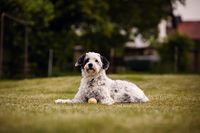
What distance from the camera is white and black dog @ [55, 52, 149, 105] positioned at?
13812mm

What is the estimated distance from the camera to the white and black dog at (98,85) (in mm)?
13812

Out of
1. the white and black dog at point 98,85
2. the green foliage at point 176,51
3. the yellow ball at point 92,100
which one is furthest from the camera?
the green foliage at point 176,51

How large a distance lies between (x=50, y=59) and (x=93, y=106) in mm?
28671

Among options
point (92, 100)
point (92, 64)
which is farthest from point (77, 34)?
point (92, 64)

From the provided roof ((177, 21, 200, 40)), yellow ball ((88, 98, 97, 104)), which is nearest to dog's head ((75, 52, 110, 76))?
yellow ball ((88, 98, 97, 104))

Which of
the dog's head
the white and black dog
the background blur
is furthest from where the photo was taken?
the background blur

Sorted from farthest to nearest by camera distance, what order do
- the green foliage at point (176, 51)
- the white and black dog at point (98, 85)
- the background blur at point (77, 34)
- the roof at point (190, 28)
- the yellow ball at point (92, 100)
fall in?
the roof at point (190, 28) < the green foliage at point (176, 51) < the background blur at point (77, 34) < the yellow ball at point (92, 100) < the white and black dog at point (98, 85)

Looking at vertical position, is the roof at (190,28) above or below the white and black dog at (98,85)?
above

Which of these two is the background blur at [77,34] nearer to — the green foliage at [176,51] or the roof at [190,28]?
the green foliage at [176,51]

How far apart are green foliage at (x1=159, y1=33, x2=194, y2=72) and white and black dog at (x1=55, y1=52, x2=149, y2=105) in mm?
36386

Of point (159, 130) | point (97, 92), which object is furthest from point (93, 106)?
point (159, 130)

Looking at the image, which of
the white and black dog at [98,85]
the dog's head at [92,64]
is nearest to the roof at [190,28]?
the white and black dog at [98,85]

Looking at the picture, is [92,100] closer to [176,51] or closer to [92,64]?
[92,64]

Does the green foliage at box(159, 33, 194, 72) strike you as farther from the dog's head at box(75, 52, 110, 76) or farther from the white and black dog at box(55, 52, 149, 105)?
the dog's head at box(75, 52, 110, 76)
